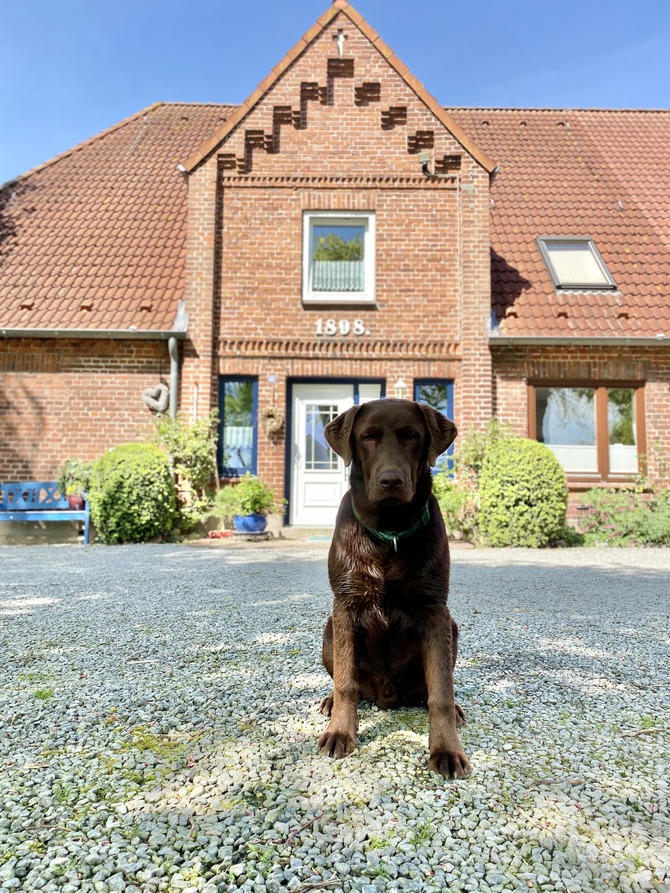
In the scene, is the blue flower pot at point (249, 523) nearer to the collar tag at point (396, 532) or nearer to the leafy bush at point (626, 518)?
the leafy bush at point (626, 518)

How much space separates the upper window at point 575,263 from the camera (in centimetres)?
1134

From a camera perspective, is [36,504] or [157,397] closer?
[36,504]

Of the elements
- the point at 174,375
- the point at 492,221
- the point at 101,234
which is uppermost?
the point at 492,221

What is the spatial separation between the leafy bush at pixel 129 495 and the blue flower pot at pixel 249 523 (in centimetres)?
116

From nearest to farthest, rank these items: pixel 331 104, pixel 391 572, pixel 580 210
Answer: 1. pixel 391 572
2. pixel 331 104
3. pixel 580 210

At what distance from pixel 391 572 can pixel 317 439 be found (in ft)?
29.2

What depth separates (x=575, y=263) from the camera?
1177cm

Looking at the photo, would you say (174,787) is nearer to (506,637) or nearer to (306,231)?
(506,637)

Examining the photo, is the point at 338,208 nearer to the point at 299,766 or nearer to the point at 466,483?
the point at 466,483

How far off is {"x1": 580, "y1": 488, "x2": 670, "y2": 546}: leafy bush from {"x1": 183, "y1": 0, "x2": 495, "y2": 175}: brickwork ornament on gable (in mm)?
6372

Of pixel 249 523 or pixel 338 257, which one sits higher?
pixel 338 257

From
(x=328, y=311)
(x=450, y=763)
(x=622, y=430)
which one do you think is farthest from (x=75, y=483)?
(x=622, y=430)

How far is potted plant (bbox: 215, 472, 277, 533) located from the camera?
9.43 meters

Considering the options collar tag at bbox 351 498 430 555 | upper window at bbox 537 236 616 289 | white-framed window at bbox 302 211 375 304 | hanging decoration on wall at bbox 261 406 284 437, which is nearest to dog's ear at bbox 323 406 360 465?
collar tag at bbox 351 498 430 555
